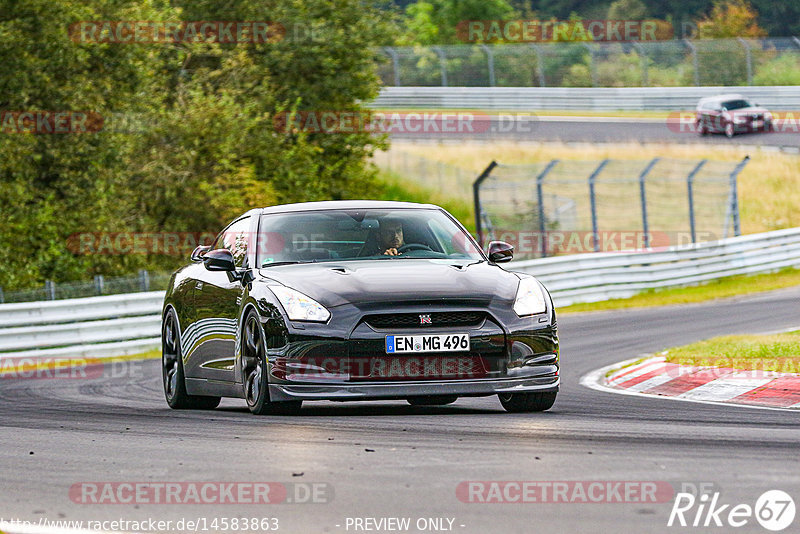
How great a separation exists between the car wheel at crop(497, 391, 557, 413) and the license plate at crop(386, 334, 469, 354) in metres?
0.81

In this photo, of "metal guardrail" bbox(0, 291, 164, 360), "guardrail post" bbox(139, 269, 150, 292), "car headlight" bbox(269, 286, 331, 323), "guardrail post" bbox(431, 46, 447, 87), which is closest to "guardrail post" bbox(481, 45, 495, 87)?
"guardrail post" bbox(431, 46, 447, 87)

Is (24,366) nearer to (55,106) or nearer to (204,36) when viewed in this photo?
(55,106)

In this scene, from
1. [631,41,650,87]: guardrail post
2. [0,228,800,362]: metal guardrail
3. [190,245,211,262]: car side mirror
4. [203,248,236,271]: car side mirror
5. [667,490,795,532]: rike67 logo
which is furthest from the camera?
[631,41,650,87]: guardrail post

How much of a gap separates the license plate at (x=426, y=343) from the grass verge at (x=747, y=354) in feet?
12.5

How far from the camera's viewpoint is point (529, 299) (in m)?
9.45

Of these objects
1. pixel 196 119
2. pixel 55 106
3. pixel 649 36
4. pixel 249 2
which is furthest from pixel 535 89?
pixel 649 36

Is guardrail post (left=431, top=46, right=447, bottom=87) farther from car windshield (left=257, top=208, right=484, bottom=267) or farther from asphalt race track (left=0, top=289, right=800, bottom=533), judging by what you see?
car windshield (left=257, top=208, right=484, bottom=267)

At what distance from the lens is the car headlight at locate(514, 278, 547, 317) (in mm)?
9328

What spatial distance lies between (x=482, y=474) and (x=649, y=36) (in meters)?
77.3

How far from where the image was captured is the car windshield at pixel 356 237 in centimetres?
1010

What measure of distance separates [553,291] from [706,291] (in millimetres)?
3388

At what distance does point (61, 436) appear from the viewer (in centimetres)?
896

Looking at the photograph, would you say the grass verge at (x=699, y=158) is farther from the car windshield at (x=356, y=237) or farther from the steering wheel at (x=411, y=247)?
the steering wheel at (x=411, y=247)

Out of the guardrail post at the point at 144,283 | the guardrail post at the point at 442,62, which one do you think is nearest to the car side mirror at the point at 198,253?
the guardrail post at the point at 144,283
